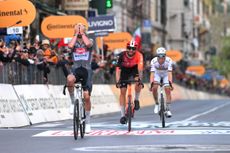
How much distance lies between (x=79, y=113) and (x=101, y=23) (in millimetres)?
18855

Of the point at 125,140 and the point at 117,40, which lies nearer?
the point at 125,140

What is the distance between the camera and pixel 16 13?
2352 cm

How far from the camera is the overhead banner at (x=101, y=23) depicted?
3353 cm

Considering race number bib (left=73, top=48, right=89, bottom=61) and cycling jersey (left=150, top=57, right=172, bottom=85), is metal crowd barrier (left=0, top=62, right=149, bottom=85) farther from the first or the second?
race number bib (left=73, top=48, right=89, bottom=61)

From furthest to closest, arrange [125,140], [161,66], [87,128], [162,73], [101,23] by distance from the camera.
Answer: [101,23], [162,73], [161,66], [87,128], [125,140]

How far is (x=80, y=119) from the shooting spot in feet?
49.2

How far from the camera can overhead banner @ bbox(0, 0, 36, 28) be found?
23453 mm

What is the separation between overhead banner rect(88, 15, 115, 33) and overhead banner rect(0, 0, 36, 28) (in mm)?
10010

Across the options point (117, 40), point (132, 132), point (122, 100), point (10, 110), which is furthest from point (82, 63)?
point (117, 40)

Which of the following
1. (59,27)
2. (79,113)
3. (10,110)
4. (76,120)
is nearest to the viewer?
(76,120)

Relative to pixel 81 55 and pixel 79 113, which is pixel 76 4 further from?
pixel 79 113

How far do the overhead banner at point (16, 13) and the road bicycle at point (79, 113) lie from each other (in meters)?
8.51

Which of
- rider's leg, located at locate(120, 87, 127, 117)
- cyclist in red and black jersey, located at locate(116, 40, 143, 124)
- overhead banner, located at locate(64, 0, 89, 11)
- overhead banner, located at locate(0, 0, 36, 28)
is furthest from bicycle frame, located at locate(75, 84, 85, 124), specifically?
overhead banner, located at locate(64, 0, 89, 11)

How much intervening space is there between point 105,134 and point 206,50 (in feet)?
322
